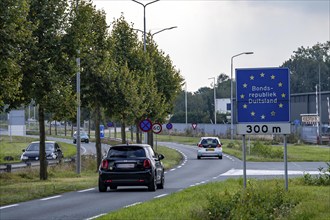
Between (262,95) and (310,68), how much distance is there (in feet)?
500

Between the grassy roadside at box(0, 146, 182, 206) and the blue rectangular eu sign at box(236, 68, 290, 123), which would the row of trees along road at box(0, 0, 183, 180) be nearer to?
the grassy roadside at box(0, 146, 182, 206)

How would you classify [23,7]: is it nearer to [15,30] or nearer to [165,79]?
[15,30]

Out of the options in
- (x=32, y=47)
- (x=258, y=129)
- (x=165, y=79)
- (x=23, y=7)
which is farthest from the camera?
(x=165, y=79)

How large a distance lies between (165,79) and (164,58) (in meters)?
1.60

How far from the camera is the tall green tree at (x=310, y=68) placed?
545 feet

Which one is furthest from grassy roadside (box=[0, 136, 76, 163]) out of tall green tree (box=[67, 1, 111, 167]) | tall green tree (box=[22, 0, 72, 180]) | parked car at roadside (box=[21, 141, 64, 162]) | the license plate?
the license plate

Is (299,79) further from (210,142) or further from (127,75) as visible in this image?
(127,75)

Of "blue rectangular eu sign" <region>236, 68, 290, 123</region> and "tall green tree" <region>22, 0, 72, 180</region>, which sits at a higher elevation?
"tall green tree" <region>22, 0, 72, 180</region>

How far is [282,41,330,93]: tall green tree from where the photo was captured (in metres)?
166

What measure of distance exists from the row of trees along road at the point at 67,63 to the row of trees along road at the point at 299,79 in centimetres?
10281

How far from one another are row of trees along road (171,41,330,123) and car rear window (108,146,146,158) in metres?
128

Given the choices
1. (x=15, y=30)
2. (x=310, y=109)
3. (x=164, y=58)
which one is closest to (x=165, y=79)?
(x=164, y=58)

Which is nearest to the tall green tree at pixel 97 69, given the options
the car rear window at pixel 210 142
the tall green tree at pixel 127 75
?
the tall green tree at pixel 127 75

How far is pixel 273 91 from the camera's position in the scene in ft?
62.4
